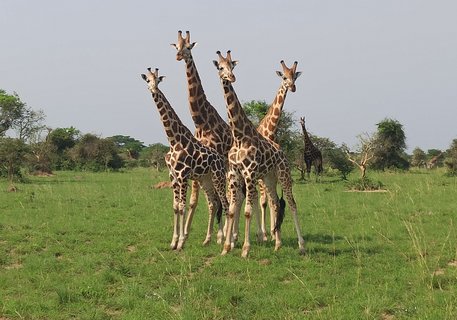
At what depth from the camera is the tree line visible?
26.3 m

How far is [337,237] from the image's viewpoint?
36.0 ft

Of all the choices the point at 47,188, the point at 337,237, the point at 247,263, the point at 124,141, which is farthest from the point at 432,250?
the point at 124,141

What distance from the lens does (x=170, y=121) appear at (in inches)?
388

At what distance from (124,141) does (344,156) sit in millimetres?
64120

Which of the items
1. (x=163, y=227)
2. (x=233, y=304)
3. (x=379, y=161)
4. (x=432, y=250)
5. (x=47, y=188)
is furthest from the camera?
(x=379, y=161)

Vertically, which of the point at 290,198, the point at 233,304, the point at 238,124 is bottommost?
the point at 233,304

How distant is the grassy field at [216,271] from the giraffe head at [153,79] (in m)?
3.18

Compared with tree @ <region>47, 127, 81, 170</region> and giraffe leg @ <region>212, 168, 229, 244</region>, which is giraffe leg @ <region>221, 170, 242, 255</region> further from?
tree @ <region>47, 127, 81, 170</region>

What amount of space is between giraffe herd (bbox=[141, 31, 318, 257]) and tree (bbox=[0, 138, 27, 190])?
16952 millimetres

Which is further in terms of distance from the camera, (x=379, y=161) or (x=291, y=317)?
(x=379, y=161)

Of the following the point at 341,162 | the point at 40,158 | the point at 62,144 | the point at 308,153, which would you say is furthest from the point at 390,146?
the point at 62,144

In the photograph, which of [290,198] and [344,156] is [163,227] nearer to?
[290,198]

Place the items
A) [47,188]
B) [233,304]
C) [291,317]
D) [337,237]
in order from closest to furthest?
[291,317] → [233,304] → [337,237] → [47,188]

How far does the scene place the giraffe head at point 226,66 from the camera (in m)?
9.10
